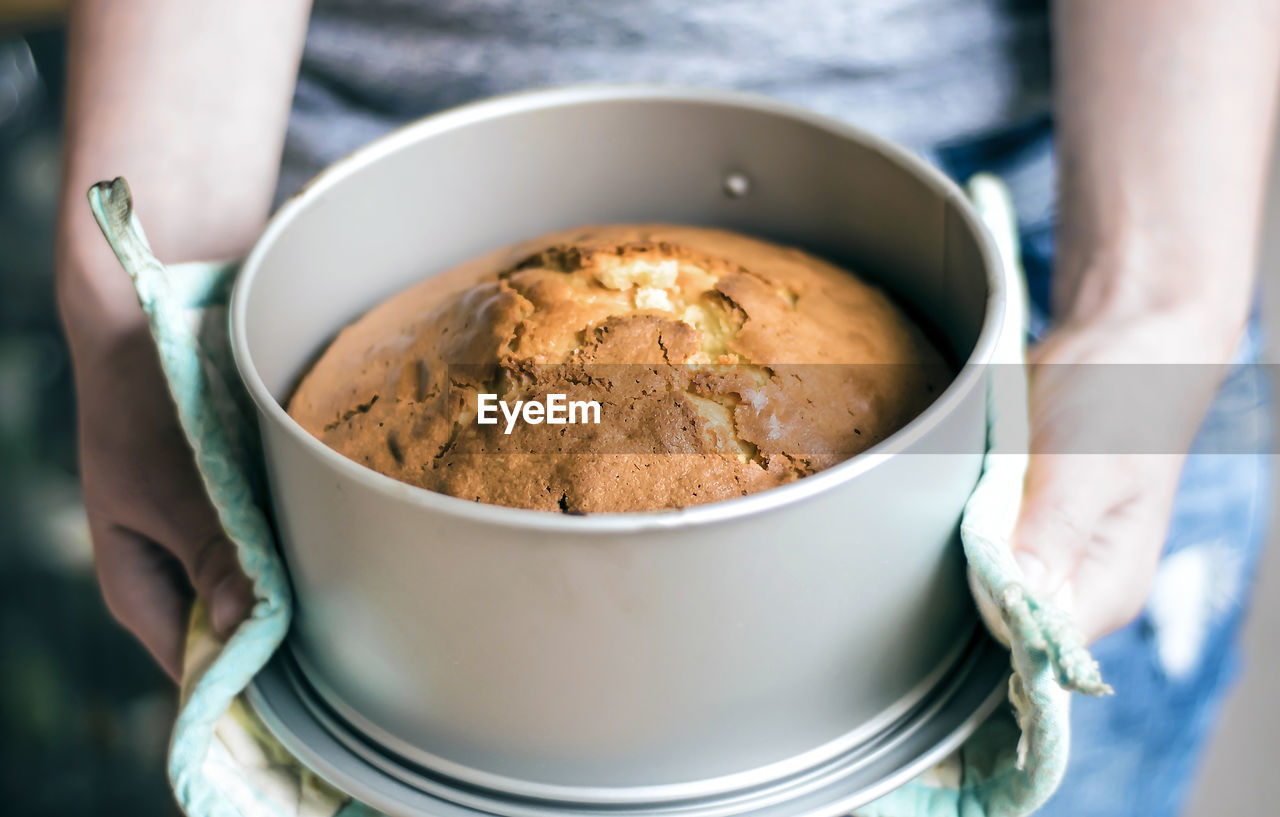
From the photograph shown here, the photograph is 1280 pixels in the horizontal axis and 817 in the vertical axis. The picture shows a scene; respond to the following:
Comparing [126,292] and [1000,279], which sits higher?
[1000,279]

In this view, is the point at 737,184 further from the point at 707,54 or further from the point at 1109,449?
the point at 1109,449

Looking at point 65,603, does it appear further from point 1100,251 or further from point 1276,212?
point 1276,212

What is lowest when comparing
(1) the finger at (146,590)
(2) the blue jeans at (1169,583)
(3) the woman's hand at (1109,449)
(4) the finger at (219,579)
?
(2) the blue jeans at (1169,583)

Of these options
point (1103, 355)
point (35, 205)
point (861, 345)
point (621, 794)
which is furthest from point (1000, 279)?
point (35, 205)
